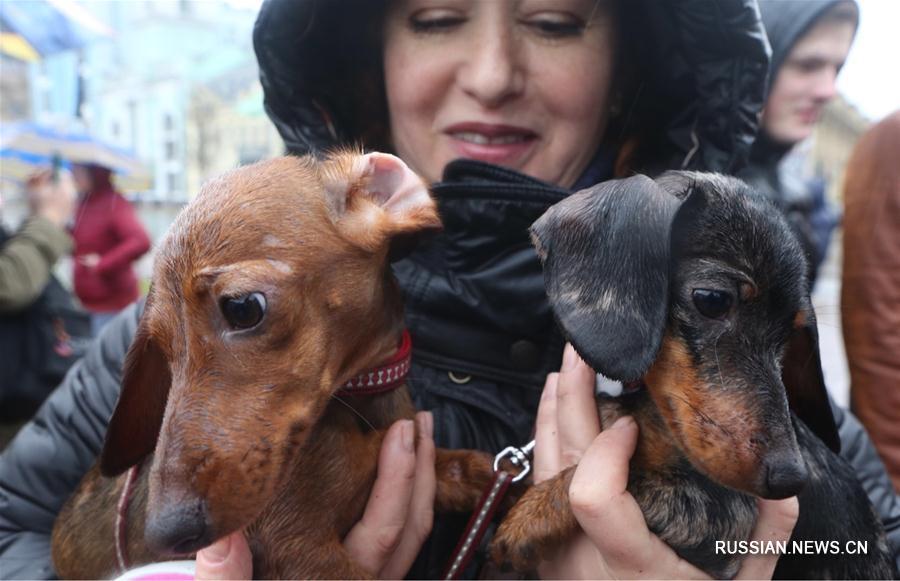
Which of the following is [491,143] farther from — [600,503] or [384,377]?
[600,503]

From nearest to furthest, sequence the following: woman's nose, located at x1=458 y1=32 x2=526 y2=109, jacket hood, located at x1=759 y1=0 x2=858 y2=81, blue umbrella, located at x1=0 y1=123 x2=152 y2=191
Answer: woman's nose, located at x1=458 y1=32 x2=526 y2=109
jacket hood, located at x1=759 y1=0 x2=858 y2=81
blue umbrella, located at x1=0 y1=123 x2=152 y2=191

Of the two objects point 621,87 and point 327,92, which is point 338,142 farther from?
point 621,87

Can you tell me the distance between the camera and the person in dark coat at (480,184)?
1.71 metres

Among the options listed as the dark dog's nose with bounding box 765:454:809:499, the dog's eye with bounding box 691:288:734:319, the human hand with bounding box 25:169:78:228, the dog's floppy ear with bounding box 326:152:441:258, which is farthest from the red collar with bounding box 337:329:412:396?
the human hand with bounding box 25:169:78:228

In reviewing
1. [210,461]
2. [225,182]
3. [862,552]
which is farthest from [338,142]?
[862,552]

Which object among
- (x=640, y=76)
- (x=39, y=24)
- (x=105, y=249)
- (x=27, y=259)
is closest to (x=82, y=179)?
(x=105, y=249)

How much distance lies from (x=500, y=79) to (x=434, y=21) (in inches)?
10.1

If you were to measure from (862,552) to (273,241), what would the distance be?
1.38 meters

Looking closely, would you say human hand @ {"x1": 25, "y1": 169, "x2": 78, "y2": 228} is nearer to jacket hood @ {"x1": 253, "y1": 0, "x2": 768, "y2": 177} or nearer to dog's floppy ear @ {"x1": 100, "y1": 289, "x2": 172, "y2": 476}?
jacket hood @ {"x1": 253, "y1": 0, "x2": 768, "y2": 177}

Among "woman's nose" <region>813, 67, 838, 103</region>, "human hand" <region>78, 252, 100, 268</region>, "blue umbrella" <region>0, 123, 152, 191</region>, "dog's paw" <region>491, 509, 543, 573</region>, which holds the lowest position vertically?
"human hand" <region>78, 252, 100, 268</region>

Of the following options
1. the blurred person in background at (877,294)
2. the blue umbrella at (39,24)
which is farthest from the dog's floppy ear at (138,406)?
the blue umbrella at (39,24)

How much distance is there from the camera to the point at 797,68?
398 centimetres

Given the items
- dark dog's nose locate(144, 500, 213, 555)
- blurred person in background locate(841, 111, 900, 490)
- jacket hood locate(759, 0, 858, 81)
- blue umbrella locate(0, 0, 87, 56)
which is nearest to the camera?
dark dog's nose locate(144, 500, 213, 555)

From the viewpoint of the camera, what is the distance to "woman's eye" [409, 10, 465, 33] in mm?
1732
